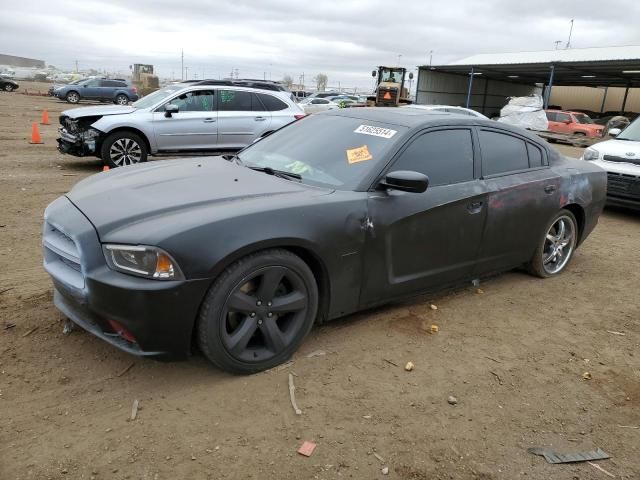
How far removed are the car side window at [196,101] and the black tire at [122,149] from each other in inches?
40.0

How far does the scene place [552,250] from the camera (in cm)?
505

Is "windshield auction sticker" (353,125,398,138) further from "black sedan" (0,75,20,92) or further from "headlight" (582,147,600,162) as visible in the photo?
"black sedan" (0,75,20,92)

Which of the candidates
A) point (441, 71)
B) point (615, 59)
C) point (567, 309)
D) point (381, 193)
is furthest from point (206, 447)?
point (441, 71)

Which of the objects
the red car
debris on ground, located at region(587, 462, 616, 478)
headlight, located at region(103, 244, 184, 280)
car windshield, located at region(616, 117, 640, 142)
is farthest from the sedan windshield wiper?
the red car

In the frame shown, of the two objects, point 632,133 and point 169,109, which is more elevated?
point 632,133

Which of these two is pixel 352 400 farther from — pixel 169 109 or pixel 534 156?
pixel 169 109

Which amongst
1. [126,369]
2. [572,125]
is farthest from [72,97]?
[126,369]

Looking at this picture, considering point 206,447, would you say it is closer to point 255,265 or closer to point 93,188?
point 255,265

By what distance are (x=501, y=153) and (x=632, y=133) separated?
592 centimetres

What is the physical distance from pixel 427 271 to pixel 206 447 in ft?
6.66

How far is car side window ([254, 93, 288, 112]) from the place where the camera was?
10523 millimetres

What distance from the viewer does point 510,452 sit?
2.63 meters

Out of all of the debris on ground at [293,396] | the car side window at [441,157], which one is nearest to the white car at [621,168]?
the car side window at [441,157]

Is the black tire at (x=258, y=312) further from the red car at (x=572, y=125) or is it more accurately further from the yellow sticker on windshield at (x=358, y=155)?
the red car at (x=572, y=125)
